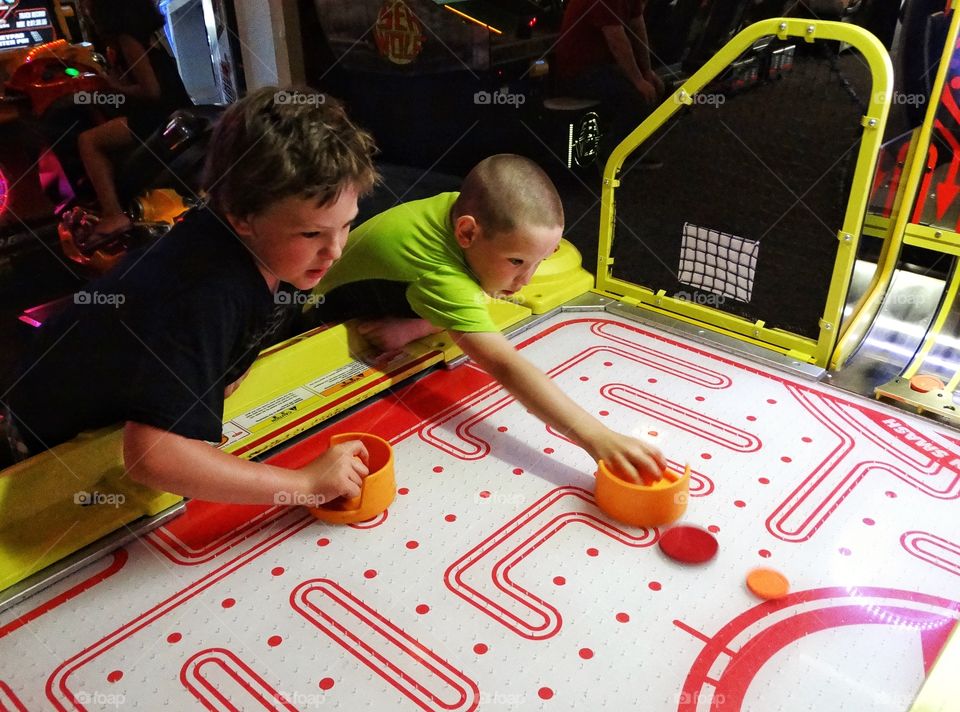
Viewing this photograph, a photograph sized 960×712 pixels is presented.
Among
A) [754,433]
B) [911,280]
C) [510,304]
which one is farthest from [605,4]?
[754,433]

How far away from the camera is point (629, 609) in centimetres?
78

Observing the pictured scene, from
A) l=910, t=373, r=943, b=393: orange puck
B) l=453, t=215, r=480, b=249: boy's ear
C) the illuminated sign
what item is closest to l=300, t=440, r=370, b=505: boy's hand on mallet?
l=453, t=215, r=480, b=249: boy's ear

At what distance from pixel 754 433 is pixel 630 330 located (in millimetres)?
353

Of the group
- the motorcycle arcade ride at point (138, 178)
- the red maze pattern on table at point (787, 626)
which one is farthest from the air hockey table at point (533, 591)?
the motorcycle arcade ride at point (138, 178)

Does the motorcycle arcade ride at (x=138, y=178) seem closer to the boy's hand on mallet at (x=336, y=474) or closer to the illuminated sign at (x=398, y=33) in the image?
the illuminated sign at (x=398, y=33)

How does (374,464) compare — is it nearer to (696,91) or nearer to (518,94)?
(696,91)

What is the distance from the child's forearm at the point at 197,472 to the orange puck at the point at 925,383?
928 millimetres

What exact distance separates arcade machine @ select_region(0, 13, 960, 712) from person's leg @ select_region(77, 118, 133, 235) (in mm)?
704

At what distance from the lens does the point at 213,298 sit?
2.49ft

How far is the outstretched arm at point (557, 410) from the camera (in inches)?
35.8

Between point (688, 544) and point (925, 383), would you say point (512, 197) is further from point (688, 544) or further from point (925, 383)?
point (925, 383)

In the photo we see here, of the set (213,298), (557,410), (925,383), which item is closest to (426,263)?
(557,410)

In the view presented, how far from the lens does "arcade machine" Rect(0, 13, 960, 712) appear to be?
71cm

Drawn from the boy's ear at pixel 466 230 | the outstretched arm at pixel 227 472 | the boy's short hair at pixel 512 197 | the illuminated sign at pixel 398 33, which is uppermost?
the illuminated sign at pixel 398 33
